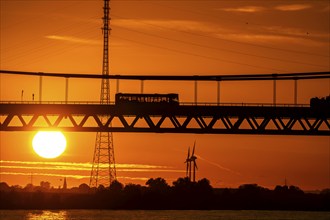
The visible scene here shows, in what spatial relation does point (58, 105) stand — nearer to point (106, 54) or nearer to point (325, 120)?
point (106, 54)

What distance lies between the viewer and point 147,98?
515 ft

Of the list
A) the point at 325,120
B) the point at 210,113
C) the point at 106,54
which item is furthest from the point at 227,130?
the point at 106,54

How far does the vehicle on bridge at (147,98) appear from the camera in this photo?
509ft

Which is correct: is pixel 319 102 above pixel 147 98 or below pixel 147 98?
below

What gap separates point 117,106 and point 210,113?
11163 millimetres

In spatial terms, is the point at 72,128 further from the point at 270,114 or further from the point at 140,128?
the point at 270,114

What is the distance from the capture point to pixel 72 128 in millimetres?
147250

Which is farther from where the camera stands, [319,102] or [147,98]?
[147,98]

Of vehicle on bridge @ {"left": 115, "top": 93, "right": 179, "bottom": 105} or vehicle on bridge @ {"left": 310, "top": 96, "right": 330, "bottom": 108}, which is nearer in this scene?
vehicle on bridge @ {"left": 310, "top": 96, "right": 330, "bottom": 108}

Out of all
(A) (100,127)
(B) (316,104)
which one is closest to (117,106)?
(A) (100,127)

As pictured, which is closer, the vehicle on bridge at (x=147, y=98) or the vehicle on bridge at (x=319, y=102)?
the vehicle on bridge at (x=319, y=102)

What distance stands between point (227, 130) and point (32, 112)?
23.1 m

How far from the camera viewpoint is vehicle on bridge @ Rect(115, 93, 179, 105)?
509 feet

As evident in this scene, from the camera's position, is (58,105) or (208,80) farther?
(208,80)
